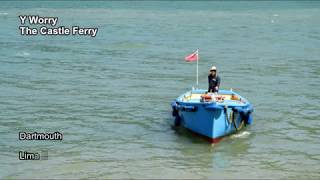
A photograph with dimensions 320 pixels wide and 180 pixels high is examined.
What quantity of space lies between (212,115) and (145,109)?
798 cm

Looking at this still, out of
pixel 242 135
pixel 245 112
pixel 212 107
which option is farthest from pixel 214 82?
pixel 212 107

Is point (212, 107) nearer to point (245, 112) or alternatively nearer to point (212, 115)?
point (212, 115)

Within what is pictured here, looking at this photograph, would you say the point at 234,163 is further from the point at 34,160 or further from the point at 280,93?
the point at 280,93

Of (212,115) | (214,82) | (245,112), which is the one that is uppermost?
(214,82)

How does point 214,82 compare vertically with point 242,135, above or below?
above

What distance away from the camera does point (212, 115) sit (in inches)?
885

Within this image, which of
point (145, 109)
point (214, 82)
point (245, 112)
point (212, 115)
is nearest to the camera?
point (212, 115)

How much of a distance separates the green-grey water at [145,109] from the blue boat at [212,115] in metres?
0.50

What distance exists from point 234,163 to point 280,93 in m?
14.2

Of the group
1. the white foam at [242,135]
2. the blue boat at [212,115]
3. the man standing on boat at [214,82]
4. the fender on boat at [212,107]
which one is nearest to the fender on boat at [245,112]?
the blue boat at [212,115]

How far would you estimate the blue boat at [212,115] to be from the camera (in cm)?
2255

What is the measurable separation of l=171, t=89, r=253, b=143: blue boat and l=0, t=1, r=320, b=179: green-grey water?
1.64 ft

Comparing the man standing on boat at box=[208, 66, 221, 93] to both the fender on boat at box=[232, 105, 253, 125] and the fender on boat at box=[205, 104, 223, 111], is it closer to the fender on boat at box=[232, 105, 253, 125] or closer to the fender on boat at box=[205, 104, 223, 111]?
the fender on boat at box=[232, 105, 253, 125]

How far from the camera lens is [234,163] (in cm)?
2128
